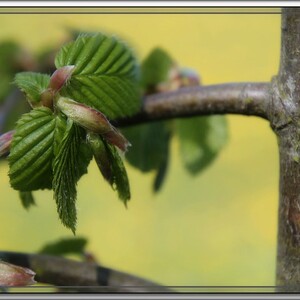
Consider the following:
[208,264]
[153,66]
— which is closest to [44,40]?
[153,66]

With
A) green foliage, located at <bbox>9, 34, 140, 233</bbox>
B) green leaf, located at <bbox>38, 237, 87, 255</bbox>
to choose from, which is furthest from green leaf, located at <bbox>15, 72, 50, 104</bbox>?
green leaf, located at <bbox>38, 237, 87, 255</bbox>

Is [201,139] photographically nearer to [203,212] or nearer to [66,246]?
[66,246]

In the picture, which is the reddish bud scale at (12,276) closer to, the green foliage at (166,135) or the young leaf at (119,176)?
the young leaf at (119,176)

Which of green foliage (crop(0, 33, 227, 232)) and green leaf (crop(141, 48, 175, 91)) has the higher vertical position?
green leaf (crop(141, 48, 175, 91))

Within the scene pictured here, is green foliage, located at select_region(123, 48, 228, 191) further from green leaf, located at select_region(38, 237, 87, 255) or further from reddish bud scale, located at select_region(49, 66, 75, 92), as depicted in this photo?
reddish bud scale, located at select_region(49, 66, 75, 92)

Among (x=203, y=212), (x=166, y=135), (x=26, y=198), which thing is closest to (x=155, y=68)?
(x=166, y=135)

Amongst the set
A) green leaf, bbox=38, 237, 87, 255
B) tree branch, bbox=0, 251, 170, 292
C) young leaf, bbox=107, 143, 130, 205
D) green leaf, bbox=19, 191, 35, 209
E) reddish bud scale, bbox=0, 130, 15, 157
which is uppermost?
reddish bud scale, bbox=0, 130, 15, 157

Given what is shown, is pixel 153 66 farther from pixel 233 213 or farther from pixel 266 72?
pixel 233 213
